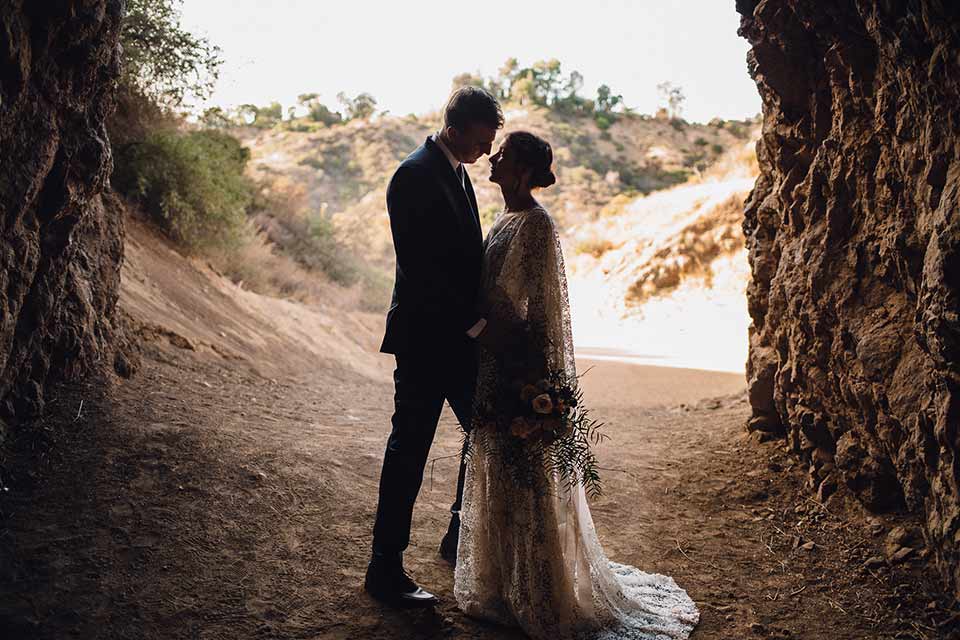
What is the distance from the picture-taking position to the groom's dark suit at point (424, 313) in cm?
301

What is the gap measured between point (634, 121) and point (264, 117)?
25.5 meters

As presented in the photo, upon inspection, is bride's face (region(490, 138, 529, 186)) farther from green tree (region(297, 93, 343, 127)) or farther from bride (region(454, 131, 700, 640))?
green tree (region(297, 93, 343, 127))

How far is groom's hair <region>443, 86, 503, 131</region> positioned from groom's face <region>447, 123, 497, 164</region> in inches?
0.7

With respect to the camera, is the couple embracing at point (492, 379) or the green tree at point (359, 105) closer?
the couple embracing at point (492, 379)

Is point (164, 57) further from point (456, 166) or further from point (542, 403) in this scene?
point (542, 403)

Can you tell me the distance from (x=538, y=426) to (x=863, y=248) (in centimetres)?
235

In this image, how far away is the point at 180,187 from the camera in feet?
37.6

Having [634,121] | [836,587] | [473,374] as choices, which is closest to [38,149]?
[473,374]

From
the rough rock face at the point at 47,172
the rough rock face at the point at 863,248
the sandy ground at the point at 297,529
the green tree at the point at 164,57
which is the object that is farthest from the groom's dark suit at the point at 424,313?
the green tree at the point at 164,57

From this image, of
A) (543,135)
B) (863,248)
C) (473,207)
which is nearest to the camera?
(473,207)

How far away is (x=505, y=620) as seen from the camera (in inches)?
118

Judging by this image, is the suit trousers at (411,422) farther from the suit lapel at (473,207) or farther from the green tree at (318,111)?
the green tree at (318,111)

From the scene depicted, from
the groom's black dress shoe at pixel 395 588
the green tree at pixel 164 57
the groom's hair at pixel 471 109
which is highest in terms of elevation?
the green tree at pixel 164 57

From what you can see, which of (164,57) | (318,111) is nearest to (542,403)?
(164,57)
